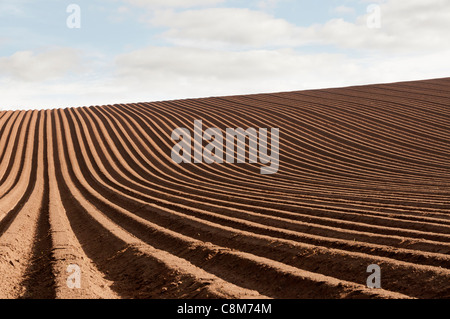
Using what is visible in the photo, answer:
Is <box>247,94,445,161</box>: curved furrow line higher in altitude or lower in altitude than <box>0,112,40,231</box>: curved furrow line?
higher

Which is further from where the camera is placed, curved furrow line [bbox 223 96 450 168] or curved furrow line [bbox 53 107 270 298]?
curved furrow line [bbox 223 96 450 168]

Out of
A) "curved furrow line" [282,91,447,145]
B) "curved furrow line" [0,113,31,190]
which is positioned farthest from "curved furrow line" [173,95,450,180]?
"curved furrow line" [0,113,31,190]

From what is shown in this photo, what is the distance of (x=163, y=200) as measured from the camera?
1255 centimetres

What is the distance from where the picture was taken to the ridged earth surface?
18.9 ft

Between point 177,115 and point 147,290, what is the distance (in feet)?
75.0

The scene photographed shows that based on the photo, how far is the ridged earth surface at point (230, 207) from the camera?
575 cm

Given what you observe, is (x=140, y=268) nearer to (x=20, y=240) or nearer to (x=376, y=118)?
(x=20, y=240)

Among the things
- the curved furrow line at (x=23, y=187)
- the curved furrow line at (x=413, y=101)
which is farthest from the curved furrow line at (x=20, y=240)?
the curved furrow line at (x=413, y=101)

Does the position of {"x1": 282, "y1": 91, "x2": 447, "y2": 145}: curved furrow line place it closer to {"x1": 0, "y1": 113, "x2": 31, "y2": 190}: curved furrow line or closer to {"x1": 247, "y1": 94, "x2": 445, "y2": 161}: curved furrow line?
{"x1": 247, "y1": 94, "x2": 445, "y2": 161}: curved furrow line

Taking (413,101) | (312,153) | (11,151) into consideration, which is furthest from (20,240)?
(413,101)

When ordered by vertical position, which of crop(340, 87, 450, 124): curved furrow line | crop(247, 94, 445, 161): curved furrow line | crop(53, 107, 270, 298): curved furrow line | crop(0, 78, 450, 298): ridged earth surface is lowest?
crop(53, 107, 270, 298): curved furrow line

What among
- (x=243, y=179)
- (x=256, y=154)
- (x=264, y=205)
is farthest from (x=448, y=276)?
(x=256, y=154)

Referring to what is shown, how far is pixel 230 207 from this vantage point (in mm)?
11055

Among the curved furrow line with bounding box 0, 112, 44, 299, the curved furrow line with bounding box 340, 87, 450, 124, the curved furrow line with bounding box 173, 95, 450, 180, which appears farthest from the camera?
the curved furrow line with bounding box 340, 87, 450, 124
